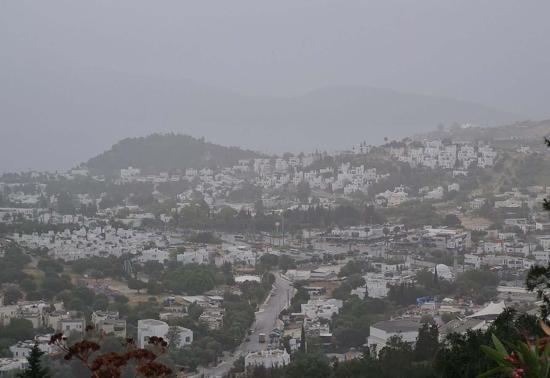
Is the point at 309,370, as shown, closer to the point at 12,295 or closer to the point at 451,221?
the point at 12,295

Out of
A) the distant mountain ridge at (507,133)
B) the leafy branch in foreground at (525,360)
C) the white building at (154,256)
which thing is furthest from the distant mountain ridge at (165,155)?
the leafy branch in foreground at (525,360)

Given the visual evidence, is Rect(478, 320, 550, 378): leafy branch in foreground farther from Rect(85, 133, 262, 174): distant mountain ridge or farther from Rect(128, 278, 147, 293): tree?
Rect(85, 133, 262, 174): distant mountain ridge

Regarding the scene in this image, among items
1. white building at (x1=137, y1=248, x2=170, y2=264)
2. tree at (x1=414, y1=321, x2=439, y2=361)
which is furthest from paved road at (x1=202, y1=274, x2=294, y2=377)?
tree at (x1=414, y1=321, x2=439, y2=361)

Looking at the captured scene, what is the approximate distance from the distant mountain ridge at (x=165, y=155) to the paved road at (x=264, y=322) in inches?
812

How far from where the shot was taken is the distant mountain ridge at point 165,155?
3706 cm

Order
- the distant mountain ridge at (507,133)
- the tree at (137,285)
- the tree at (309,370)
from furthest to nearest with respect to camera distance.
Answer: the distant mountain ridge at (507,133) → the tree at (137,285) → the tree at (309,370)

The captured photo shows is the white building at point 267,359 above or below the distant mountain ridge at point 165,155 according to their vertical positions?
below

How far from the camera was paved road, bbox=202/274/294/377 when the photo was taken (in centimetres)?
1059

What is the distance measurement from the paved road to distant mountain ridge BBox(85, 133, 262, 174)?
2063 centimetres

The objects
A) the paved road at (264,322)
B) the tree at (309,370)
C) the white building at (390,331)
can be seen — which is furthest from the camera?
the white building at (390,331)

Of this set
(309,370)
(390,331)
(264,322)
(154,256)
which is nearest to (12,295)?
(264,322)

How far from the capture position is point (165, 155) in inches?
1506

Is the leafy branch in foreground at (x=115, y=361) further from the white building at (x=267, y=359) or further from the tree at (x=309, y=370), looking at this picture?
the white building at (x=267, y=359)

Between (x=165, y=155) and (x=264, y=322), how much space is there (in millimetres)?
25671
